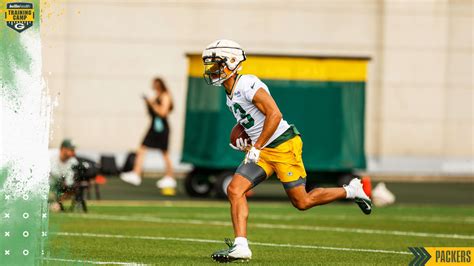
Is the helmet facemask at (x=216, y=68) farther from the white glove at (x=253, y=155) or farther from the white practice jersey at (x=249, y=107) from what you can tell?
the white glove at (x=253, y=155)

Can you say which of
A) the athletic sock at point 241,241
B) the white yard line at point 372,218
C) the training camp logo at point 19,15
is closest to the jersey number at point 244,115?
the athletic sock at point 241,241

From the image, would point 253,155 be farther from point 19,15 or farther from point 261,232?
point 261,232

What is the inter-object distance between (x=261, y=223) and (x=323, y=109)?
531 centimetres

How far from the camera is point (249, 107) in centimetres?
1216

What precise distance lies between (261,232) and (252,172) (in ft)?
12.5

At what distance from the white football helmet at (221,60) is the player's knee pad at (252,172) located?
77 centimetres

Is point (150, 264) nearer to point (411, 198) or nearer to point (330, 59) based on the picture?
point (330, 59)

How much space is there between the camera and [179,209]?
65.1 feet

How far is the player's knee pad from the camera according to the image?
39.4 feet

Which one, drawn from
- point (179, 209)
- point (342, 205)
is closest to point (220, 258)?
point (179, 209)

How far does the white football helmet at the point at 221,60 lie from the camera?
12086 millimetres

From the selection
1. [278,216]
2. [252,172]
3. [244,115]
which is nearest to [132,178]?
[278,216]

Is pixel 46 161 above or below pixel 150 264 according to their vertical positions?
above

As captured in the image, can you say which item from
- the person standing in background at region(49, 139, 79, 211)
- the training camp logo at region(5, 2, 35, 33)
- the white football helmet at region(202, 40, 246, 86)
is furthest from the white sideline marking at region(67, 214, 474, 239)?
the training camp logo at region(5, 2, 35, 33)
